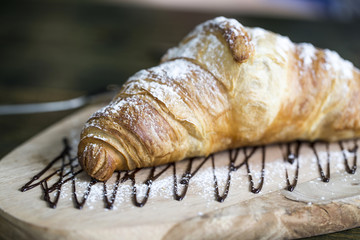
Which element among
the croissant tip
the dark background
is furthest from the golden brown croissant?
the dark background

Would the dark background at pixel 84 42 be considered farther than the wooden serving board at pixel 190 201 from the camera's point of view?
Yes

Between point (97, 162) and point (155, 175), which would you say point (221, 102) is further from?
point (97, 162)

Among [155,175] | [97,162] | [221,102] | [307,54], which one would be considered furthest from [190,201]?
[307,54]

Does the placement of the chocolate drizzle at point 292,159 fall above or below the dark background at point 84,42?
below

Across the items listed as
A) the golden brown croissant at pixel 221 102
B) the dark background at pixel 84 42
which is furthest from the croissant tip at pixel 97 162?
the dark background at pixel 84 42

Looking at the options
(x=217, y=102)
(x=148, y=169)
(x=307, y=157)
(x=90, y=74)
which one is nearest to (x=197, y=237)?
(x=148, y=169)

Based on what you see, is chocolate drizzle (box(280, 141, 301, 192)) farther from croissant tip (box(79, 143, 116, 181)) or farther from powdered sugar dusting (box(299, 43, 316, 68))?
croissant tip (box(79, 143, 116, 181))

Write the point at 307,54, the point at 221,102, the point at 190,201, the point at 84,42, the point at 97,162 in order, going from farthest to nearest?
the point at 84,42, the point at 307,54, the point at 221,102, the point at 97,162, the point at 190,201

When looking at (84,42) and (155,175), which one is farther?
(84,42)

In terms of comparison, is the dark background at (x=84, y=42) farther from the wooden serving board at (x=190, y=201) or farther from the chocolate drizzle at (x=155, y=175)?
the wooden serving board at (x=190, y=201)
